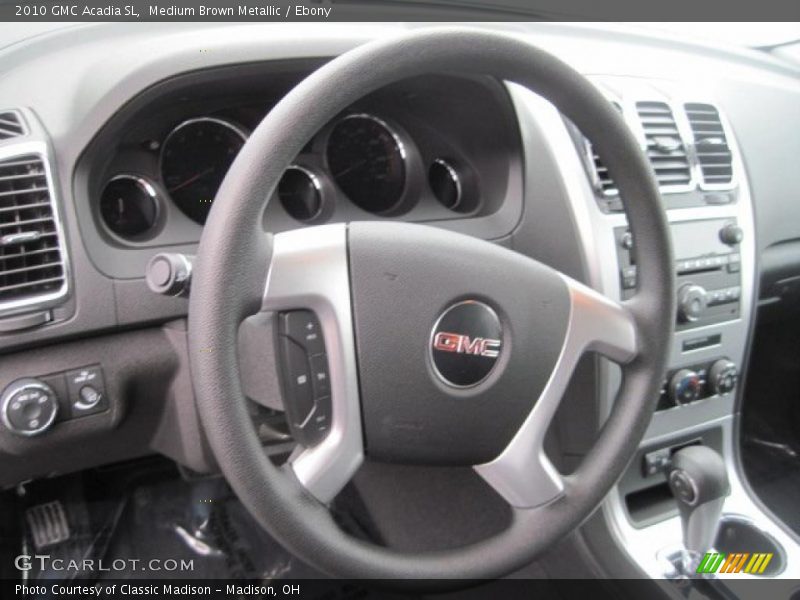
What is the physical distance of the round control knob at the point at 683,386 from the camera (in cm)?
145

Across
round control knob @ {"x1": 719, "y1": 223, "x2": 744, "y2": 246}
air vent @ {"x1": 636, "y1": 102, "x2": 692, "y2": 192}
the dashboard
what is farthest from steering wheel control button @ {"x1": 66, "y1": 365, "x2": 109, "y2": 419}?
round control knob @ {"x1": 719, "y1": 223, "x2": 744, "y2": 246}

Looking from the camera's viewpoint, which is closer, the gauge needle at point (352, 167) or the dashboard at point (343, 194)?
the dashboard at point (343, 194)

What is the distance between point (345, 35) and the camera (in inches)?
47.6

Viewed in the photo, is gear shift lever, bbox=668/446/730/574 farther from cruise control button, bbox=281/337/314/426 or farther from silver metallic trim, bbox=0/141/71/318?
silver metallic trim, bbox=0/141/71/318

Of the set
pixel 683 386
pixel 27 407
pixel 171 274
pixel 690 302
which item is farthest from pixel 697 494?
pixel 27 407

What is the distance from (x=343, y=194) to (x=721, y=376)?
860mm

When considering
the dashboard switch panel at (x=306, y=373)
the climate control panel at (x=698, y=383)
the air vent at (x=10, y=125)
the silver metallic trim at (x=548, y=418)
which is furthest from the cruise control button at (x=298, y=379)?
the climate control panel at (x=698, y=383)

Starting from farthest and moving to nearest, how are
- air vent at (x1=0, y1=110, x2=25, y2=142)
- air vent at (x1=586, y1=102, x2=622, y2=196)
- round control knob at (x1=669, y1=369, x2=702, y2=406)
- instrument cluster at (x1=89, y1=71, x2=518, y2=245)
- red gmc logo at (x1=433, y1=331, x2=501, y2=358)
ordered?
round control knob at (x1=669, y1=369, x2=702, y2=406)
air vent at (x1=586, y1=102, x2=622, y2=196)
instrument cluster at (x1=89, y1=71, x2=518, y2=245)
air vent at (x1=0, y1=110, x2=25, y2=142)
red gmc logo at (x1=433, y1=331, x2=501, y2=358)

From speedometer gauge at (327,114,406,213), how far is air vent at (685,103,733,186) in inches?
25.1

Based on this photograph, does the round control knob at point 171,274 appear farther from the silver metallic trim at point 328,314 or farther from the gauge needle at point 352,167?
the gauge needle at point 352,167

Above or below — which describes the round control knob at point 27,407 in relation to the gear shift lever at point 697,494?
above

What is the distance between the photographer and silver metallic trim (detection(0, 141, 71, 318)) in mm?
965

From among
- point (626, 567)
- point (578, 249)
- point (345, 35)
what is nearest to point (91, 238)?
point (345, 35)

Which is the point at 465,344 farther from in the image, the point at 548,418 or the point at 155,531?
the point at 155,531
